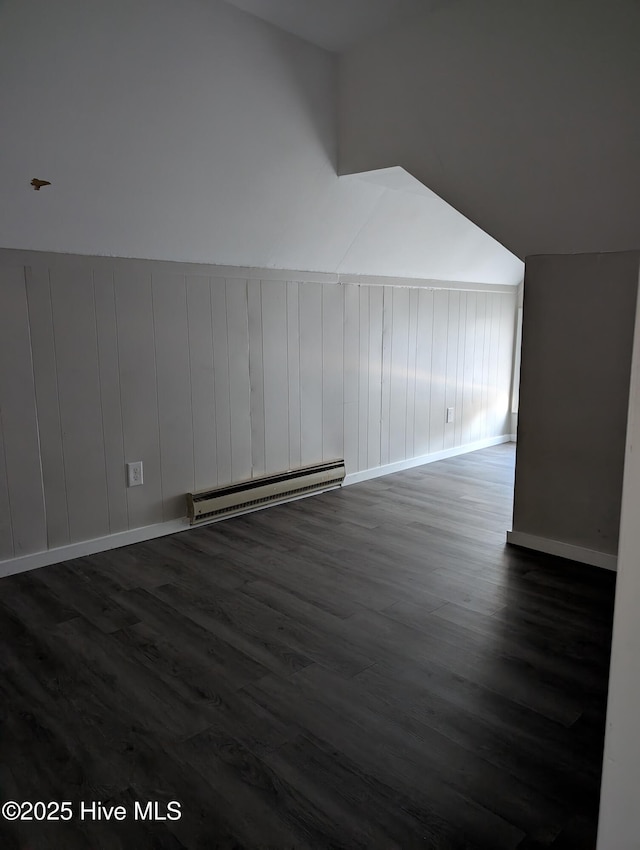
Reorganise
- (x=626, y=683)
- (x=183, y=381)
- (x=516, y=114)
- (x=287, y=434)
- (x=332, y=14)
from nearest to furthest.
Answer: (x=626, y=683) → (x=516, y=114) → (x=332, y=14) → (x=183, y=381) → (x=287, y=434)

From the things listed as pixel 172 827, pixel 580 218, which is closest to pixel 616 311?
pixel 580 218

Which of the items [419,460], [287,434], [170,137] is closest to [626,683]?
[170,137]

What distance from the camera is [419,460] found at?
5.18 meters

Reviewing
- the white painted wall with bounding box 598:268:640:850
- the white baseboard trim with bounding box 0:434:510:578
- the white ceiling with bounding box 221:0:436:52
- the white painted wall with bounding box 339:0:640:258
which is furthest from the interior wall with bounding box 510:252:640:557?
the white painted wall with bounding box 598:268:640:850

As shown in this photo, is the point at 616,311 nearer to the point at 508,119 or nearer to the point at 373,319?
the point at 508,119

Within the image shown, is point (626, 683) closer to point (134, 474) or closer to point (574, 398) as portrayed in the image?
point (574, 398)

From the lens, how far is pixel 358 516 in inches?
154

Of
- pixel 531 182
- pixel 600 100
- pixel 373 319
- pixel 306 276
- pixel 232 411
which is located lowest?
pixel 232 411

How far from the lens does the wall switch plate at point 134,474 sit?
3.39 m

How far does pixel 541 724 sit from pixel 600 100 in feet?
7.67

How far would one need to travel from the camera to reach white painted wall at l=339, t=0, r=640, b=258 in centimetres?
251

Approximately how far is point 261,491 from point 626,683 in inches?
137

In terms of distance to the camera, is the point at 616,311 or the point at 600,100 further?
the point at 616,311

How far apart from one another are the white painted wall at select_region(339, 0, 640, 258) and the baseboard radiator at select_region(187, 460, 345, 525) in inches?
76.7
